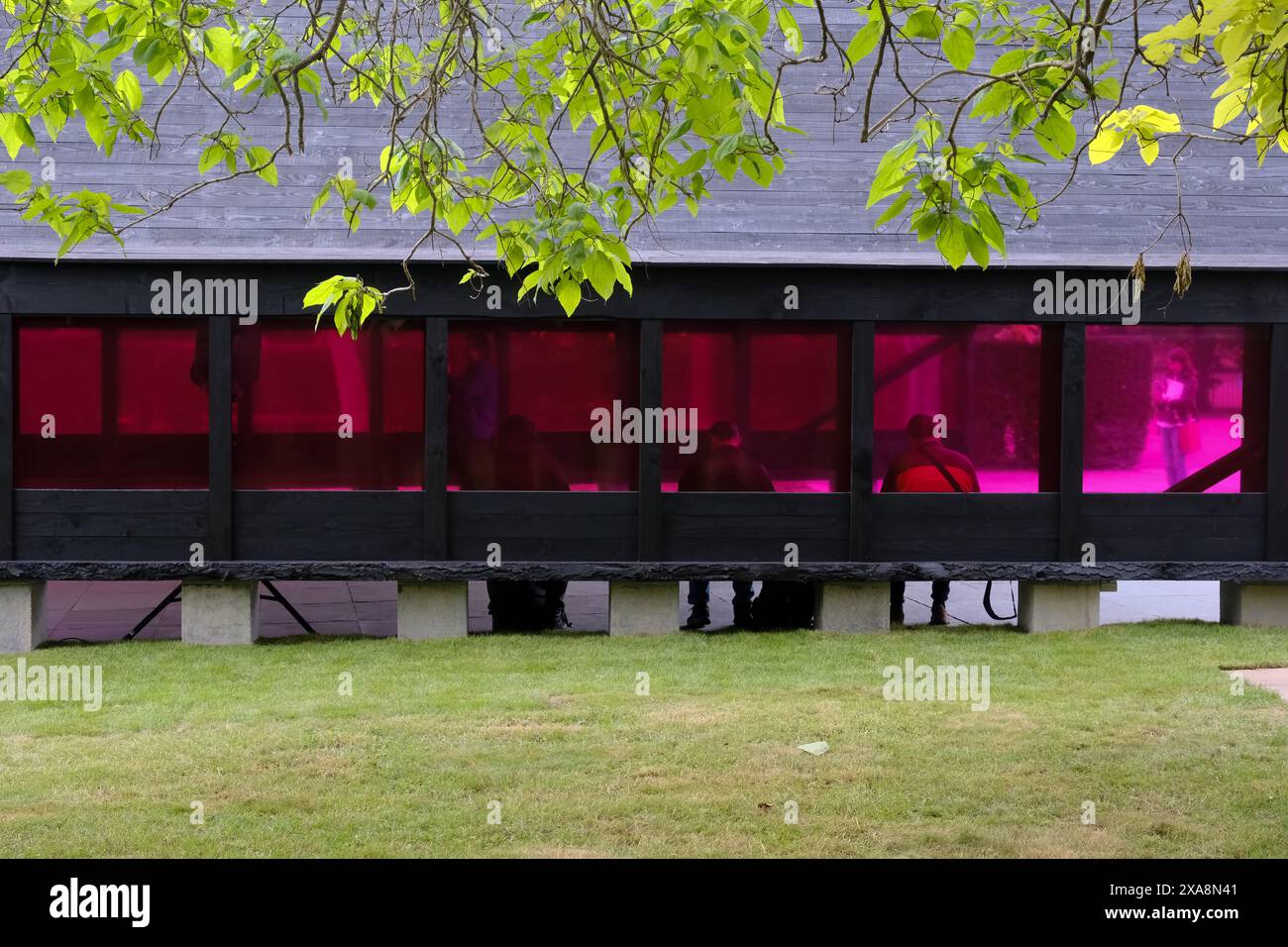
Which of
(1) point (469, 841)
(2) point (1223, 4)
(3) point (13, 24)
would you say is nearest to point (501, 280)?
(3) point (13, 24)

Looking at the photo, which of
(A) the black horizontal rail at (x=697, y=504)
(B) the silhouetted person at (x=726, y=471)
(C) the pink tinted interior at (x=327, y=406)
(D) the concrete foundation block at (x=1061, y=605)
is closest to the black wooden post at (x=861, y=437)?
(A) the black horizontal rail at (x=697, y=504)

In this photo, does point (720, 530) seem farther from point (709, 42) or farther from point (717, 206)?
point (709, 42)

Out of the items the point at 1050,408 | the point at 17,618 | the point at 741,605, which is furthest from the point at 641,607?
the point at 17,618

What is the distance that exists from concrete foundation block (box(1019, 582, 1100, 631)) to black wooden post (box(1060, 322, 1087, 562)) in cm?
27

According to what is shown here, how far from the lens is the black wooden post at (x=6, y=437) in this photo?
11711 mm

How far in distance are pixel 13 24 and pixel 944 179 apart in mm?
10839

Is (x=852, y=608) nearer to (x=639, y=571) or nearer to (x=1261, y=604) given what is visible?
(x=639, y=571)

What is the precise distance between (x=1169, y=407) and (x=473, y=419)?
6.00 m

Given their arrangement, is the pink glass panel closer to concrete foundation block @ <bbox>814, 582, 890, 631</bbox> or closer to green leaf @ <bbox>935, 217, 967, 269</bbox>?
concrete foundation block @ <bbox>814, 582, 890, 631</bbox>

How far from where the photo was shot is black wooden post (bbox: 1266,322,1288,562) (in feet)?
40.4

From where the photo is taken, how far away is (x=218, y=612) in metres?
11.9

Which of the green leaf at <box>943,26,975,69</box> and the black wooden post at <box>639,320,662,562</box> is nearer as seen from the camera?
the green leaf at <box>943,26,975,69</box>

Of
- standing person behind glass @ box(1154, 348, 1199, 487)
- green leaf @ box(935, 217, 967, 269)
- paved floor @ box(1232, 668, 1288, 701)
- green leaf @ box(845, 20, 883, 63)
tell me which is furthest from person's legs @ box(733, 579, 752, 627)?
green leaf @ box(845, 20, 883, 63)

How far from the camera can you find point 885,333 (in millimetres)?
12383
